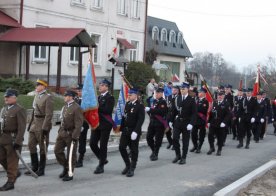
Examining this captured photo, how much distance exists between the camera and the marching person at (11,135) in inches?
333

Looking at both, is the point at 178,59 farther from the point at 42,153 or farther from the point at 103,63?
the point at 42,153

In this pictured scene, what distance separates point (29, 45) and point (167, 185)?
651 inches

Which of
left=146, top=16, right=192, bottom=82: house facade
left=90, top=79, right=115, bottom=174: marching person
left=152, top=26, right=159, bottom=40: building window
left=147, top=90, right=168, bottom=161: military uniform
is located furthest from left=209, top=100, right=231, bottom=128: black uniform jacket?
left=152, top=26, right=159, bottom=40: building window

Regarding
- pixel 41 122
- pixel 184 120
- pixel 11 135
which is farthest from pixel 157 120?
pixel 11 135

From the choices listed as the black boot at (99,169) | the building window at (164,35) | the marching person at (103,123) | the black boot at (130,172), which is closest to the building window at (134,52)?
the building window at (164,35)

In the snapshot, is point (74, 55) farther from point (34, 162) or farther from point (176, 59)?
point (176, 59)

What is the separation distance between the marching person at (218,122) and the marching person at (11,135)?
6.97m

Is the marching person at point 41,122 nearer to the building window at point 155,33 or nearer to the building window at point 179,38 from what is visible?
the building window at point 155,33

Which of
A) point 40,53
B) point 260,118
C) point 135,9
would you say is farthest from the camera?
point 135,9

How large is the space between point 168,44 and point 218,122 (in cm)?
3900

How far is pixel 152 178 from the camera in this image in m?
10.1

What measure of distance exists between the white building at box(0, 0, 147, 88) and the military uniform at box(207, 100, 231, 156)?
43.9 feet

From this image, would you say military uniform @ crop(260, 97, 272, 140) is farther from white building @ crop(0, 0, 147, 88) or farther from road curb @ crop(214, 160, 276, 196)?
white building @ crop(0, 0, 147, 88)

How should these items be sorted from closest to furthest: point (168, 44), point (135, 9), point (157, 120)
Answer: point (157, 120), point (135, 9), point (168, 44)
